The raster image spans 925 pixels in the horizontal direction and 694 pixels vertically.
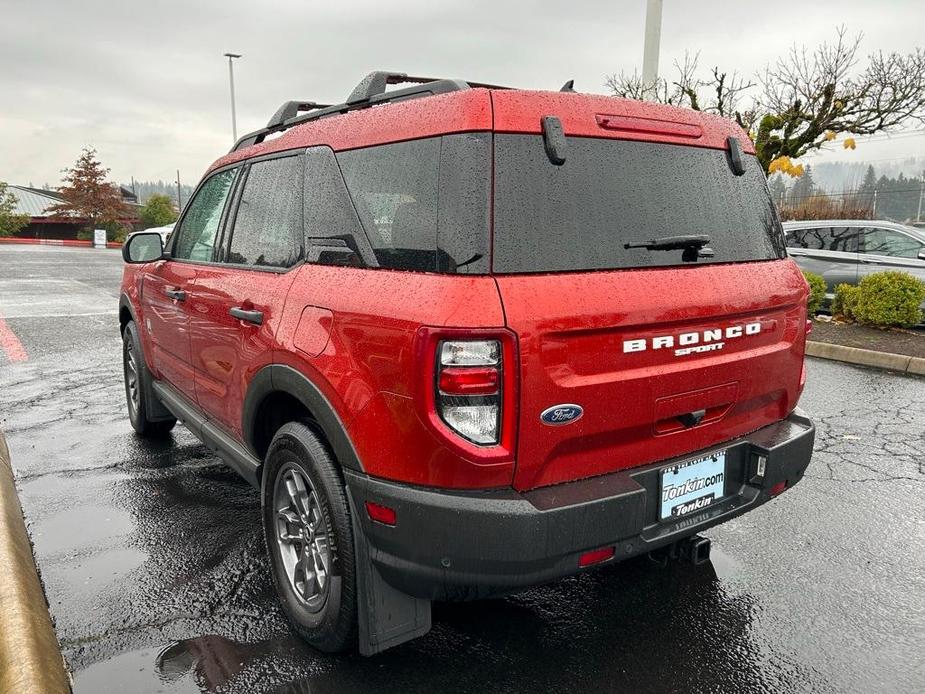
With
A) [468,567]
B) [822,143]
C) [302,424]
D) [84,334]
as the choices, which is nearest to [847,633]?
[468,567]

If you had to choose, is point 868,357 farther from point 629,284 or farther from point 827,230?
point 629,284

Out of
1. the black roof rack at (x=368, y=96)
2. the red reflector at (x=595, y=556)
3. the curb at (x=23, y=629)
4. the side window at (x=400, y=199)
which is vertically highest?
the black roof rack at (x=368, y=96)

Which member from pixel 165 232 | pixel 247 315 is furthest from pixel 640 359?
pixel 165 232

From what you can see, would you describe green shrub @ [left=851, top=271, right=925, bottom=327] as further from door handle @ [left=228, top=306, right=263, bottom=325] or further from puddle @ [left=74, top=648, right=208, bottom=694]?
puddle @ [left=74, top=648, right=208, bottom=694]

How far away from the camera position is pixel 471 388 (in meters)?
1.95

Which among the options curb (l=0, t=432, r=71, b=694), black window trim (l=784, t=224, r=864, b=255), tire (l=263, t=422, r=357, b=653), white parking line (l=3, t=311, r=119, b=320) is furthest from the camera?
white parking line (l=3, t=311, r=119, b=320)

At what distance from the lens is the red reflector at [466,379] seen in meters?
1.95

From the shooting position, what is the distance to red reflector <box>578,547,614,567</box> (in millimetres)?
2148

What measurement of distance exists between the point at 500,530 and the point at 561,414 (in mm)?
386

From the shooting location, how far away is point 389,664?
8.36ft

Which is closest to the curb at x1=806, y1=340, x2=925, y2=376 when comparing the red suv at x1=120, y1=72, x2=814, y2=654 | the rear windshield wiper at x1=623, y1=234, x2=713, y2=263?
the red suv at x1=120, y1=72, x2=814, y2=654

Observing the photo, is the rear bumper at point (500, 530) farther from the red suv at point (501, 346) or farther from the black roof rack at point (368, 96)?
the black roof rack at point (368, 96)

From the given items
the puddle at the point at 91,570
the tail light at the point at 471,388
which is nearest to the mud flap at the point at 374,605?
the tail light at the point at 471,388

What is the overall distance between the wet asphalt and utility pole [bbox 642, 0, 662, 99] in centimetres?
669
